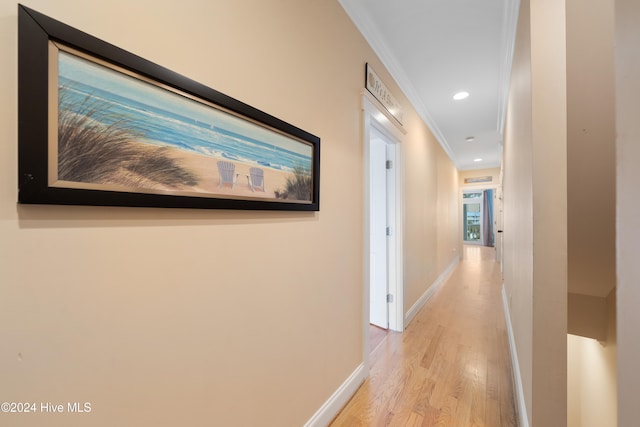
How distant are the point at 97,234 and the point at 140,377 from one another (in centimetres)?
43

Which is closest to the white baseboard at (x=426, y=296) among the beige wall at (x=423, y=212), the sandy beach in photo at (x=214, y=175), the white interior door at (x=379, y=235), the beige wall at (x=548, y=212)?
the beige wall at (x=423, y=212)

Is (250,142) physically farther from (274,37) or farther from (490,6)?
(490,6)

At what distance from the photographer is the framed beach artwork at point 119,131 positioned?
1.81 ft

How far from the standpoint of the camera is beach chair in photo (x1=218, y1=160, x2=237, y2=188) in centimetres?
92

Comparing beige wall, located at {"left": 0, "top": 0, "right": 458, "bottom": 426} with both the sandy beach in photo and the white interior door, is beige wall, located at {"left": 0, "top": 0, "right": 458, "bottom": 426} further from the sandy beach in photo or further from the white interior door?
the white interior door

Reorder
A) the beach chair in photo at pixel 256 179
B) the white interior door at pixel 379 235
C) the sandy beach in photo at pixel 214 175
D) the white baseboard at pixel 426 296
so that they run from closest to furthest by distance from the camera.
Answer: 1. the sandy beach in photo at pixel 214 175
2. the beach chair in photo at pixel 256 179
3. the white interior door at pixel 379 235
4. the white baseboard at pixel 426 296

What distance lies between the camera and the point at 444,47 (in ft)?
7.09

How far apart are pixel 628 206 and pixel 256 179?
103 centimetres

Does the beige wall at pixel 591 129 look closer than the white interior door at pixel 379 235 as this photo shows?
Yes

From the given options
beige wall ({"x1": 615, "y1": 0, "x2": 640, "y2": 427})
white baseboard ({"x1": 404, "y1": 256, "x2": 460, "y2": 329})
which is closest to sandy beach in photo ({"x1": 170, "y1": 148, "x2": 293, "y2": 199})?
beige wall ({"x1": 615, "y1": 0, "x2": 640, "y2": 427})

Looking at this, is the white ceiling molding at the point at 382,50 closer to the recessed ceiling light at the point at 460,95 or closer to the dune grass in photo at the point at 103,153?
the recessed ceiling light at the point at 460,95

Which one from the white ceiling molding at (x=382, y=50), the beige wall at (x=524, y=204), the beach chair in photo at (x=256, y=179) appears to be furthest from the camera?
the white ceiling molding at (x=382, y=50)

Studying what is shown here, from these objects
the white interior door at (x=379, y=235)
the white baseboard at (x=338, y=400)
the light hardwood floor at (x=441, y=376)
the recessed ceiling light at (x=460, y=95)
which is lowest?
the light hardwood floor at (x=441, y=376)

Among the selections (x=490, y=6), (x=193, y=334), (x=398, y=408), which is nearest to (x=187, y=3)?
(x=193, y=334)
